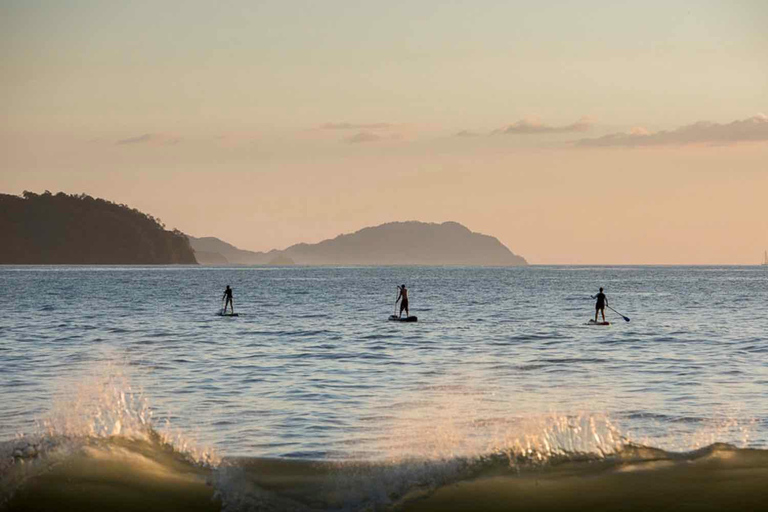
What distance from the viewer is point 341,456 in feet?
51.5

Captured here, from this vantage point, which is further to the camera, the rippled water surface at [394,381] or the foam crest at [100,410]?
the rippled water surface at [394,381]

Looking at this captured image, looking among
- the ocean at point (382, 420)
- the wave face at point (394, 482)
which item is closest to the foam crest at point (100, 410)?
the ocean at point (382, 420)

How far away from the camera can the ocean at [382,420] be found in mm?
11531

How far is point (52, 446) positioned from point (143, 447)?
1.32 meters

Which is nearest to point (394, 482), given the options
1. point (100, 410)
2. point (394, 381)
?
point (100, 410)

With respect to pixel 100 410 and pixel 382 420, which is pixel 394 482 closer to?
pixel 382 420

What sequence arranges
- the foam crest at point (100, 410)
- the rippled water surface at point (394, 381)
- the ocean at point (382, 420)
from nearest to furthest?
the ocean at point (382, 420) → the foam crest at point (100, 410) → the rippled water surface at point (394, 381)

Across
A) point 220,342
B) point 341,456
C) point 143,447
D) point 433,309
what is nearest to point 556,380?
point 341,456

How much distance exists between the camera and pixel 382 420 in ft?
62.6

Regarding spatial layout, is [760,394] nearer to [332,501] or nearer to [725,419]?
[725,419]

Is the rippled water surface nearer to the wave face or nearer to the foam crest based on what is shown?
the foam crest

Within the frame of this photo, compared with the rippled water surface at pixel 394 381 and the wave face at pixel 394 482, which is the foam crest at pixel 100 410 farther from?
the wave face at pixel 394 482

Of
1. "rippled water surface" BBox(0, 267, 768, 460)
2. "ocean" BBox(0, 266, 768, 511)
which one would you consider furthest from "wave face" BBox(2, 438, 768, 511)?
"rippled water surface" BBox(0, 267, 768, 460)

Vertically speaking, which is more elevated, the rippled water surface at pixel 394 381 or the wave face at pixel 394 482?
the wave face at pixel 394 482
